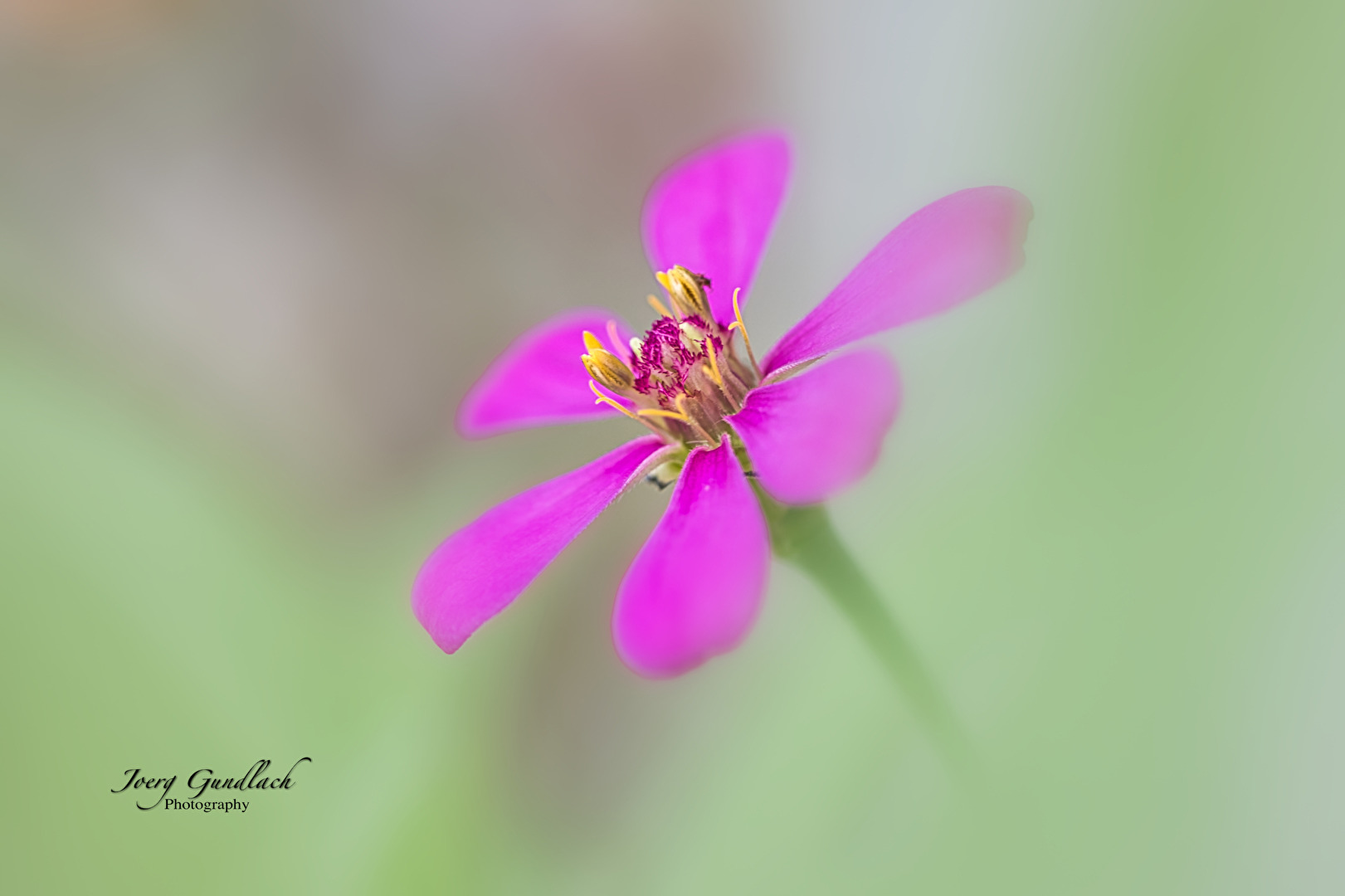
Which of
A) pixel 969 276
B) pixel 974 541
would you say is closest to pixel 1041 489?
pixel 974 541

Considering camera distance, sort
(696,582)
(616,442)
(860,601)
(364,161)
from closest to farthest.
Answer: (696,582) → (860,601) → (616,442) → (364,161)

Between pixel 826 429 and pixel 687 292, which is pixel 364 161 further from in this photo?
pixel 826 429

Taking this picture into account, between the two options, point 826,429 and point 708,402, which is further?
point 708,402

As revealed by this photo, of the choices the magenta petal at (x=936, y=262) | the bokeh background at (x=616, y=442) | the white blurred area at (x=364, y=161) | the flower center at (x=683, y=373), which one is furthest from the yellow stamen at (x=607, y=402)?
the white blurred area at (x=364, y=161)

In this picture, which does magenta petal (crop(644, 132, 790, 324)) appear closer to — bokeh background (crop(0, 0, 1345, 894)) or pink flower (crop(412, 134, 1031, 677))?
pink flower (crop(412, 134, 1031, 677))

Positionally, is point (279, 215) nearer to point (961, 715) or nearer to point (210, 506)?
point (210, 506)

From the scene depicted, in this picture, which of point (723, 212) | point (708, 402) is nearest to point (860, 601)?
point (708, 402)

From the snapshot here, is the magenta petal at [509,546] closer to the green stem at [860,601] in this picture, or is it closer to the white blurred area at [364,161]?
the green stem at [860,601]
